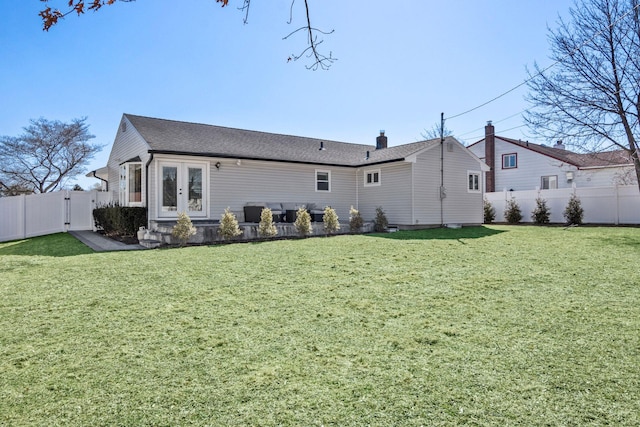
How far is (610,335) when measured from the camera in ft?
12.7

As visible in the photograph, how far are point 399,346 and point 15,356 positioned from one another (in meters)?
3.42

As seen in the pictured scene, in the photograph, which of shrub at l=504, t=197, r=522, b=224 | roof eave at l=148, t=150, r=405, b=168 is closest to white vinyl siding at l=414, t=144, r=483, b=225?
roof eave at l=148, t=150, r=405, b=168

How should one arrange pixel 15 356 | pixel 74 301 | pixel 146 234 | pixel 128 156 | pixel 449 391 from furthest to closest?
1. pixel 128 156
2. pixel 146 234
3. pixel 74 301
4. pixel 15 356
5. pixel 449 391

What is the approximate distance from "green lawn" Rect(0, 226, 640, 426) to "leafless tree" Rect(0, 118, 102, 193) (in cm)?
2600

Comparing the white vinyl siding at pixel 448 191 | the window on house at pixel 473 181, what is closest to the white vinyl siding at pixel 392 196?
the white vinyl siding at pixel 448 191

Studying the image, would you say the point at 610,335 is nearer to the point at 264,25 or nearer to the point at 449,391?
the point at 449,391

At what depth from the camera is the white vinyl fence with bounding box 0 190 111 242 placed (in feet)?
46.5

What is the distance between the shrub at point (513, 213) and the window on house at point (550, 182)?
6.13 metres

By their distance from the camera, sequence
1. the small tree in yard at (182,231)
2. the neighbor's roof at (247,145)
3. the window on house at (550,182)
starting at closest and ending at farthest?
the small tree in yard at (182,231) < the neighbor's roof at (247,145) < the window on house at (550,182)

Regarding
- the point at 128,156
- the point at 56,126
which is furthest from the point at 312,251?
the point at 56,126

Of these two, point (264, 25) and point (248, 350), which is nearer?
point (248, 350)

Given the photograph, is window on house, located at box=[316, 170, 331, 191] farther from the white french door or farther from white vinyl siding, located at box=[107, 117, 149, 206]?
white vinyl siding, located at box=[107, 117, 149, 206]

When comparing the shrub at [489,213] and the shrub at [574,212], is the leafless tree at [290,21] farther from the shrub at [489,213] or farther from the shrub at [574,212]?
the shrub at [489,213]

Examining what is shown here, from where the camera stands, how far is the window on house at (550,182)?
79.4ft
